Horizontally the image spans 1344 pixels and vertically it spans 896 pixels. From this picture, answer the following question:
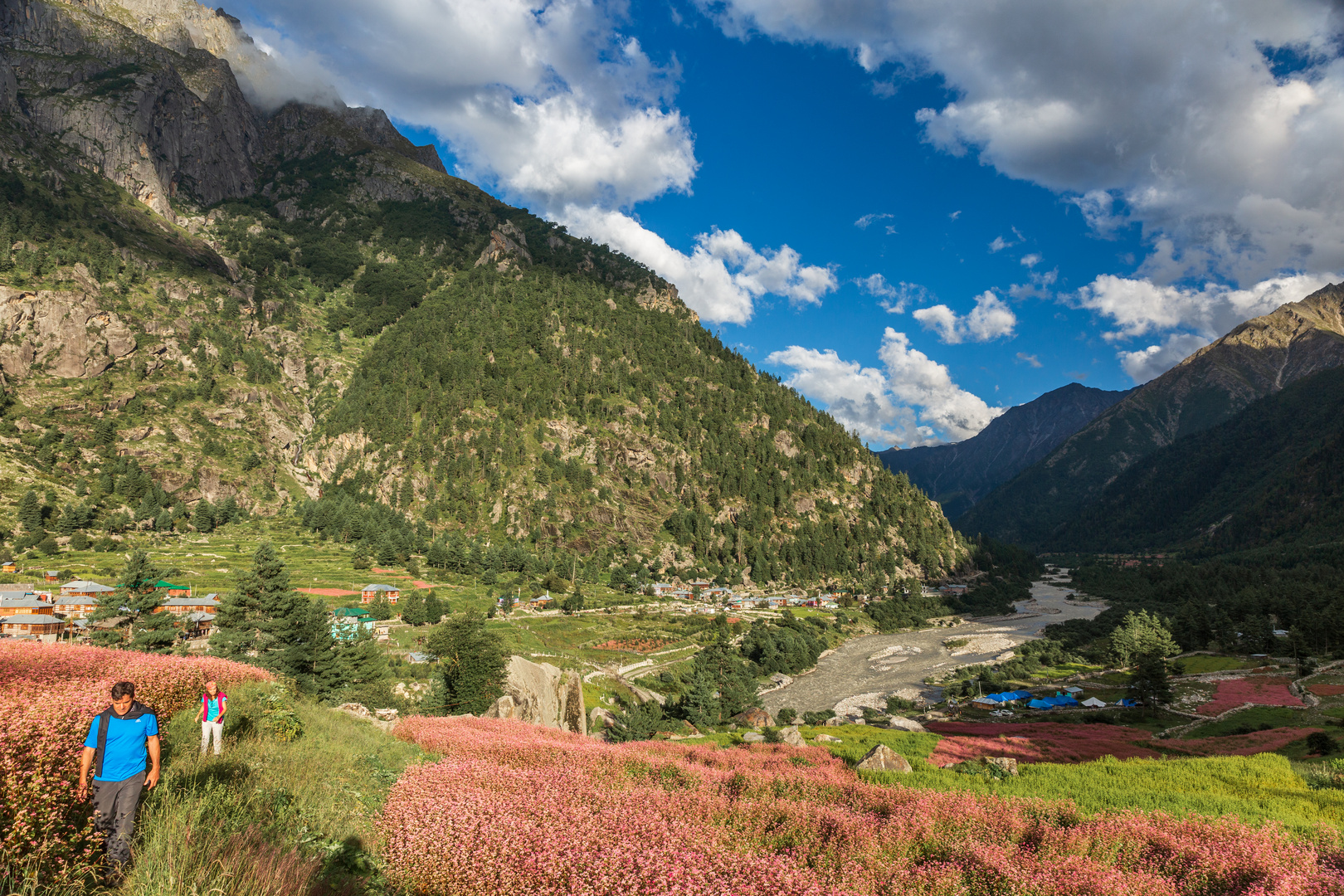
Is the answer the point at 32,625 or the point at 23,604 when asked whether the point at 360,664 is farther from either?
the point at 23,604

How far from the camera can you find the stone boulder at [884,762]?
1460 centimetres

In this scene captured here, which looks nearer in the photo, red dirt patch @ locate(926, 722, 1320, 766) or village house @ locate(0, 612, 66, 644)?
red dirt patch @ locate(926, 722, 1320, 766)

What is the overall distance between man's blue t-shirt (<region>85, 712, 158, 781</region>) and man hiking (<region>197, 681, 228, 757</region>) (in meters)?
4.83

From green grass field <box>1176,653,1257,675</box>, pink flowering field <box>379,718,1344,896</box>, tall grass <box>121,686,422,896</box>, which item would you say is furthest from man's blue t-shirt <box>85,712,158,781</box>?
green grass field <box>1176,653,1257,675</box>

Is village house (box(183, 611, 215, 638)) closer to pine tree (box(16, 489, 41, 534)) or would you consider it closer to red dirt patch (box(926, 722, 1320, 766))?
pine tree (box(16, 489, 41, 534))

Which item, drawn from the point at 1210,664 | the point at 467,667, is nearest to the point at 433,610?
the point at 467,667

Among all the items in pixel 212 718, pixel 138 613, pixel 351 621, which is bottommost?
pixel 351 621

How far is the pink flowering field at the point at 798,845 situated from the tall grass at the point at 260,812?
108 cm

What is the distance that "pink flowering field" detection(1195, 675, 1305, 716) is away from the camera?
3788cm

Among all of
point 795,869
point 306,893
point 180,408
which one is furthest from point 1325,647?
point 180,408

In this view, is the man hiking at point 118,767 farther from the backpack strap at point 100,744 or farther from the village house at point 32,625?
the village house at point 32,625

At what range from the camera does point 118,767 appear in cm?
652

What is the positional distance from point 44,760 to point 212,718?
18.7 feet

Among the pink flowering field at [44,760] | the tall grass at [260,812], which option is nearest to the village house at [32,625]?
the tall grass at [260,812]
